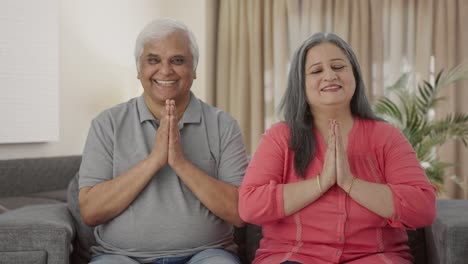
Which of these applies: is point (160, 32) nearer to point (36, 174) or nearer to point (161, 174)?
point (161, 174)

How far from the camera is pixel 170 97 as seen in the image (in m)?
2.10

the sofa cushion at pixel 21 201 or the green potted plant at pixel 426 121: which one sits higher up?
the green potted plant at pixel 426 121

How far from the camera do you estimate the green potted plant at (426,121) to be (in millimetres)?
4703

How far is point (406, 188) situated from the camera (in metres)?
1.85

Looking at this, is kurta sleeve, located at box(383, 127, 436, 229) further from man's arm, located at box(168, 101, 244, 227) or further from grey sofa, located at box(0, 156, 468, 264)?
man's arm, located at box(168, 101, 244, 227)

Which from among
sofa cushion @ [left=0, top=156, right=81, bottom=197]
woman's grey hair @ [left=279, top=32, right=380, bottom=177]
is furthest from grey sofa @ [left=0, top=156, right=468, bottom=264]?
sofa cushion @ [left=0, top=156, right=81, bottom=197]

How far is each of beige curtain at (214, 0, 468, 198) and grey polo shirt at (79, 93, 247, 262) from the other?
3.39 m

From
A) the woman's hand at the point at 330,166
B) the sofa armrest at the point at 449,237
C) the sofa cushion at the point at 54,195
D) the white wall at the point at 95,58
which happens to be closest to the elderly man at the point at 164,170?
the woman's hand at the point at 330,166

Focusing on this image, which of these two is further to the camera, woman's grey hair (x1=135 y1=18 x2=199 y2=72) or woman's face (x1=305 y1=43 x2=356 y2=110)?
woman's grey hair (x1=135 y1=18 x2=199 y2=72)

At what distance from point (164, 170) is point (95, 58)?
10.6 ft

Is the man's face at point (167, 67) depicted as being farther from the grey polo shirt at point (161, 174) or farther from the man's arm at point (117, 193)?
the man's arm at point (117, 193)

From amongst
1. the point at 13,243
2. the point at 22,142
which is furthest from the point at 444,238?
the point at 22,142

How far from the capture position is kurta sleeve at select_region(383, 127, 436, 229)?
6.00 ft

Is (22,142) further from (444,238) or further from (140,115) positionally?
(444,238)
